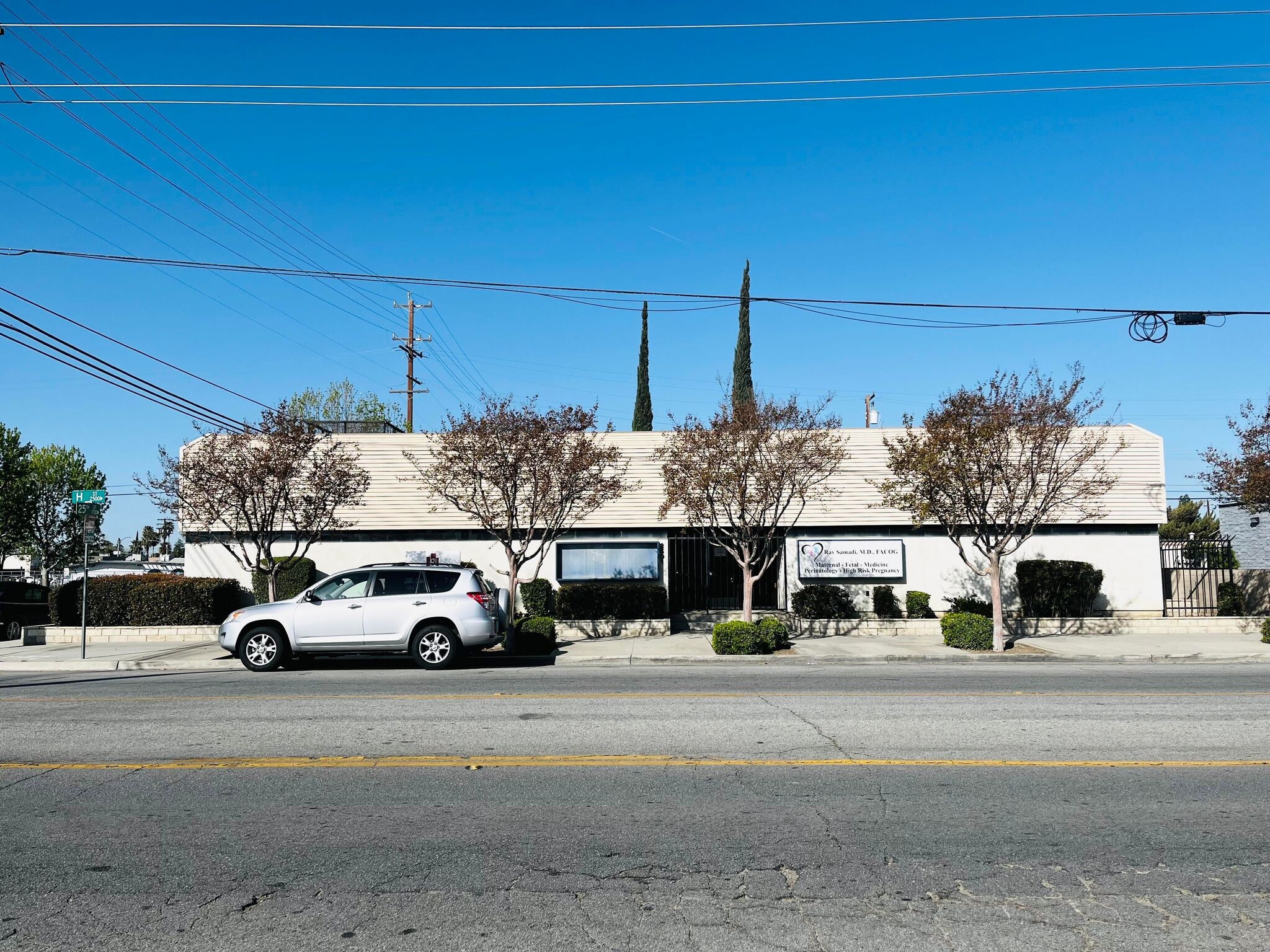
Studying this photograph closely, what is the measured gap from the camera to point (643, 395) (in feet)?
152

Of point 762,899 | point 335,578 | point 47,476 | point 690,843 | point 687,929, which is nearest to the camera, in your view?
point 687,929

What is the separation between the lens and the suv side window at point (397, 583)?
16.0m

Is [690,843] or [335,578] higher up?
[335,578]

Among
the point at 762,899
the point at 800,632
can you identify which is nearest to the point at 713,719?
the point at 762,899

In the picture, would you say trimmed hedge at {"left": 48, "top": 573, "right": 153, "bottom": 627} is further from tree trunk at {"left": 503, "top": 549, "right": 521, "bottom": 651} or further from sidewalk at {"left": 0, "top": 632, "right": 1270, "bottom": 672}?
tree trunk at {"left": 503, "top": 549, "right": 521, "bottom": 651}

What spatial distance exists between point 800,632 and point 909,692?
10.9 meters

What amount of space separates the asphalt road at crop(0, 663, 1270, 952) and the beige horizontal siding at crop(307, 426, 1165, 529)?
14237mm

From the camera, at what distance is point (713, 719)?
10.0 m

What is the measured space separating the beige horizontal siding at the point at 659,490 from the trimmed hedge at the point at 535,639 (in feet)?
22.5

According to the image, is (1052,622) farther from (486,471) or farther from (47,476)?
(47,476)

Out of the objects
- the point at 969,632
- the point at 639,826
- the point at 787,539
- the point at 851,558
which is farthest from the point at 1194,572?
the point at 639,826

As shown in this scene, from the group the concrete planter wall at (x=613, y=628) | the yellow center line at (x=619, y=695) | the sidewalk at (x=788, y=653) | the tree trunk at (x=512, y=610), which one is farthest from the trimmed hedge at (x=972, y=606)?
the yellow center line at (x=619, y=695)

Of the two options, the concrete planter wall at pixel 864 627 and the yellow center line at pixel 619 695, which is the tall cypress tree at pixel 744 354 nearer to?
the concrete planter wall at pixel 864 627

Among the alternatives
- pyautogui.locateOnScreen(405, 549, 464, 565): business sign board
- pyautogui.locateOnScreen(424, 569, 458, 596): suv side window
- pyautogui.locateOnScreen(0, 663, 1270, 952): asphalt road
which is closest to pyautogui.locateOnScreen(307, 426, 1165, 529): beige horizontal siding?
pyautogui.locateOnScreen(405, 549, 464, 565): business sign board
